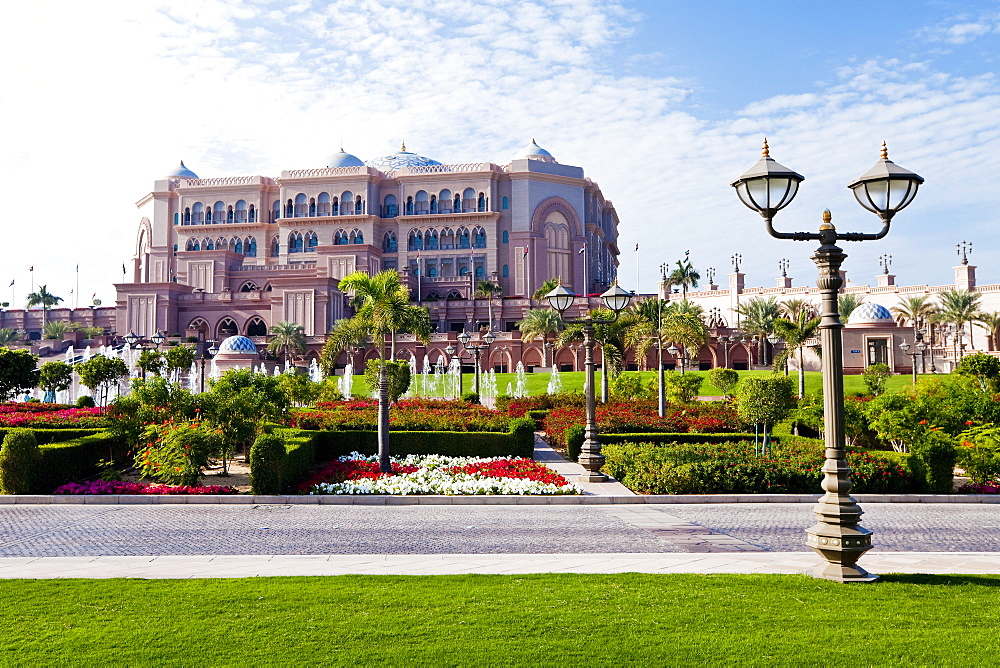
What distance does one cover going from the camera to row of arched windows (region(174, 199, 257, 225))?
9244 centimetres

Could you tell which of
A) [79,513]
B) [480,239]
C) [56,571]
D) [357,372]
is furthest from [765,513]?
[480,239]

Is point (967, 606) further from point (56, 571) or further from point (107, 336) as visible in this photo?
point (107, 336)

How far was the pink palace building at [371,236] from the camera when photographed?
263 ft

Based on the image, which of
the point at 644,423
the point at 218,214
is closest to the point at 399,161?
the point at 218,214

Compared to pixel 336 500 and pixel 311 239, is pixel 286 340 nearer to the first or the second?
pixel 311 239

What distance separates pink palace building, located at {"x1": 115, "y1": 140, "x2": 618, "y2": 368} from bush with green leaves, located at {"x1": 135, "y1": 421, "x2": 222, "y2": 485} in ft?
197

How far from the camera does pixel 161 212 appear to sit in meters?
93.8

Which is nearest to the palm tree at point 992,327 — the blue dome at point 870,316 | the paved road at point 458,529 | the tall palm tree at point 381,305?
the blue dome at point 870,316

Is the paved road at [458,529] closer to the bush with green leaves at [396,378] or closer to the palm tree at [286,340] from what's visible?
the bush with green leaves at [396,378]

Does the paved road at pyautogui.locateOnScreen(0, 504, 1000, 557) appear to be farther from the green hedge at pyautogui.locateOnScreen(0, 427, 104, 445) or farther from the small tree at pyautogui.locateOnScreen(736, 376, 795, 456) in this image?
the small tree at pyautogui.locateOnScreen(736, 376, 795, 456)

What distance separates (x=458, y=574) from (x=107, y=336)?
7916 cm

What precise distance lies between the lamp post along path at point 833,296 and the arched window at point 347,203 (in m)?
82.4

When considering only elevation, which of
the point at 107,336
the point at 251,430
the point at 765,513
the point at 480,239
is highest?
the point at 480,239

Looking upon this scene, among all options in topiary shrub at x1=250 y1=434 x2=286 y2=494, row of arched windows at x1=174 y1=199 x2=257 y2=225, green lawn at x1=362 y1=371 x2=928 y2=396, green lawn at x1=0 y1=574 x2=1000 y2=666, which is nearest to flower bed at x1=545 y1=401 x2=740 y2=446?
topiary shrub at x1=250 y1=434 x2=286 y2=494
